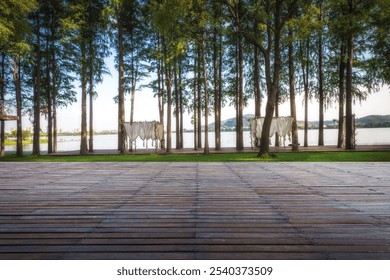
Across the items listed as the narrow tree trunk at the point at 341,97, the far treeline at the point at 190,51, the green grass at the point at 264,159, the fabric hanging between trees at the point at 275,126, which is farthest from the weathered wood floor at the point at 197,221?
the narrow tree trunk at the point at 341,97

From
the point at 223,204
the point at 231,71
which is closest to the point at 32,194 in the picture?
the point at 223,204

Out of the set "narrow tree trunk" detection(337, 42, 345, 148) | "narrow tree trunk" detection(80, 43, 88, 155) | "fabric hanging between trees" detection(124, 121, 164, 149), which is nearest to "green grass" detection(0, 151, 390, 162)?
"narrow tree trunk" detection(80, 43, 88, 155)

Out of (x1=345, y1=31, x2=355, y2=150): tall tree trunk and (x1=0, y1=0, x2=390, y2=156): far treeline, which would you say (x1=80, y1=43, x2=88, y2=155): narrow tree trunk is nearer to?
(x1=0, y1=0, x2=390, y2=156): far treeline

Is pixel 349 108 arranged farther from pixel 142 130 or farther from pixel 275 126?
pixel 142 130

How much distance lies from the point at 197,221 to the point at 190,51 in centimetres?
2135

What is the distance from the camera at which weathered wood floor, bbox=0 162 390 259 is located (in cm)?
237

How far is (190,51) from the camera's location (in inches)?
911

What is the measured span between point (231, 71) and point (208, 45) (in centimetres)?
311

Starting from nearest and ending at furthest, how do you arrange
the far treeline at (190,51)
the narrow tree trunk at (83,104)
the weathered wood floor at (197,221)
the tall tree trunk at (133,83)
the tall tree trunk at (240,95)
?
the weathered wood floor at (197,221), the far treeline at (190,51), the narrow tree trunk at (83,104), the tall tree trunk at (240,95), the tall tree trunk at (133,83)

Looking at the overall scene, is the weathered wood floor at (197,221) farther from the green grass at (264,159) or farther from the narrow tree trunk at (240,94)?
the narrow tree trunk at (240,94)

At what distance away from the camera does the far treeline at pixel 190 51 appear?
1670 cm

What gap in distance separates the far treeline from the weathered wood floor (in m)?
10.6

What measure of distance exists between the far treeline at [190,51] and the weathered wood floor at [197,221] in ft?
34.7

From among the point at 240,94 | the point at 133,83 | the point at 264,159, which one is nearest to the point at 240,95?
the point at 240,94
